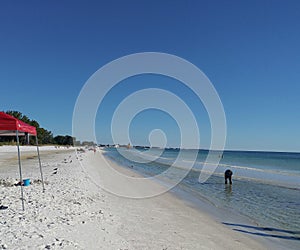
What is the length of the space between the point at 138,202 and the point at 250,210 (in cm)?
476

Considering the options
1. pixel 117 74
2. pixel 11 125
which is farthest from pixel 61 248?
pixel 117 74

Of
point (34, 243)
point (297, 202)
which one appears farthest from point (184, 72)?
point (34, 243)

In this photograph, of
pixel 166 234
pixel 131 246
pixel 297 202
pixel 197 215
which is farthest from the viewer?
pixel 297 202

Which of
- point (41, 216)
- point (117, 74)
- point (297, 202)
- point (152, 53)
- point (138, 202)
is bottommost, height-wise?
point (297, 202)

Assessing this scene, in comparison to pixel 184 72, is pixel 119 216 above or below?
below

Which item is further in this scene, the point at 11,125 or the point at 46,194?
the point at 46,194

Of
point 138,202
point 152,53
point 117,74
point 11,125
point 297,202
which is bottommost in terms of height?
point 297,202

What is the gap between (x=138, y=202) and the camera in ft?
36.5

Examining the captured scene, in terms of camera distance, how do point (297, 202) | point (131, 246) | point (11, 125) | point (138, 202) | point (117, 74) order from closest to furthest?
point (131, 246) → point (11, 125) → point (138, 202) → point (297, 202) → point (117, 74)

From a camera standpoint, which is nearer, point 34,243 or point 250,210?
point 34,243

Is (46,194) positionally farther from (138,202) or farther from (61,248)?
(61,248)

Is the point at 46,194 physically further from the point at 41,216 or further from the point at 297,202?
the point at 297,202

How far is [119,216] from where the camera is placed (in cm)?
789

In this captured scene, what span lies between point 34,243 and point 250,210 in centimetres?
926
